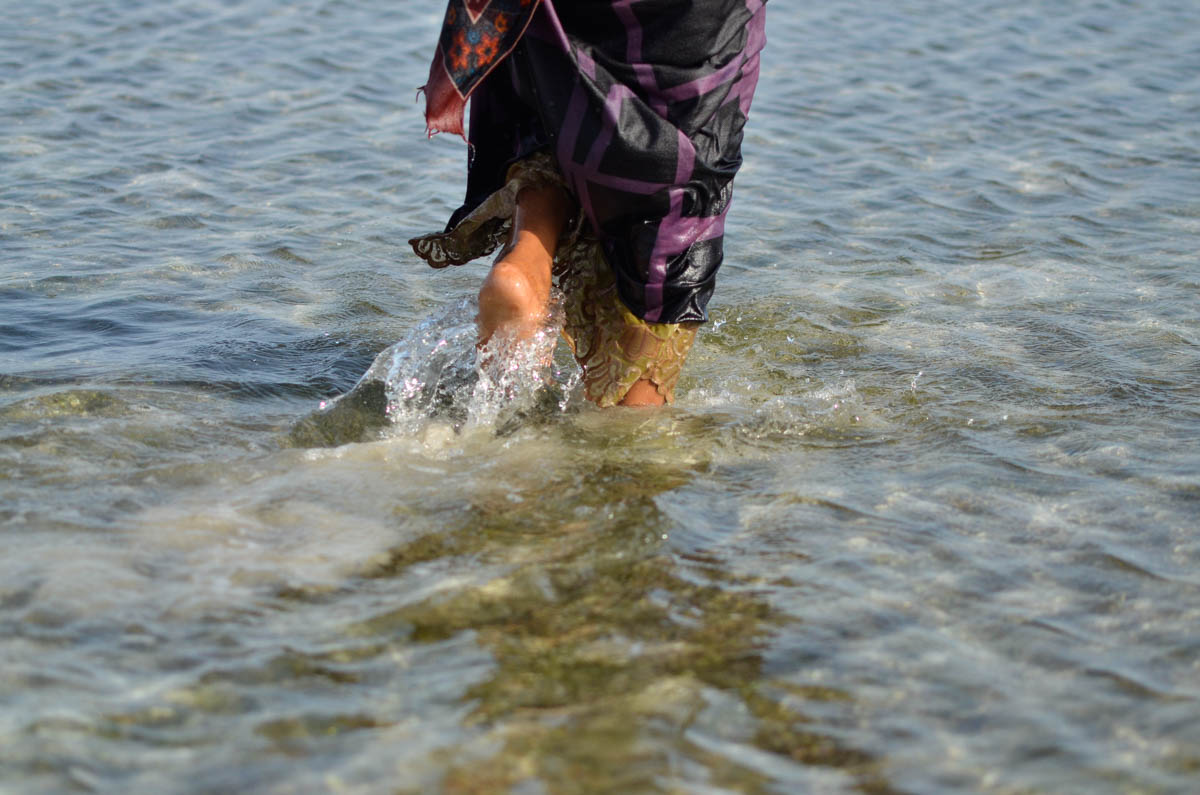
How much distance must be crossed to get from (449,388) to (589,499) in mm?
792

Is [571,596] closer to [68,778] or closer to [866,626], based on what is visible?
[866,626]

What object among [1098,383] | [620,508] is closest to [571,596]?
[620,508]

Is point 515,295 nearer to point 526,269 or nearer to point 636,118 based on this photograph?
point 526,269

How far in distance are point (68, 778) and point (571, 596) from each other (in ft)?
3.52

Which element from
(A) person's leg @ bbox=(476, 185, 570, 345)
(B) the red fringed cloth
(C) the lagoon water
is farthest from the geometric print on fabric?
(C) the lagoon water

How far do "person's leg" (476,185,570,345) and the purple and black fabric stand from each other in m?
0.11

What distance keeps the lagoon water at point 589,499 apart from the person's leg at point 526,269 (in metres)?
0.39

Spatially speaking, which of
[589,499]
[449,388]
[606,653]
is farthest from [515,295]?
[606,653]

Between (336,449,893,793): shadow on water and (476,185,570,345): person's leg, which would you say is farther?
(476,185,570,345): person's leg

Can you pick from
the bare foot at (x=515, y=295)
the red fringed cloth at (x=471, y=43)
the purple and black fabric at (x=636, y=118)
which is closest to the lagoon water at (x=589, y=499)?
the bare foot at (x=515, y=295)

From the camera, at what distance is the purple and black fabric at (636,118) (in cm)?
313

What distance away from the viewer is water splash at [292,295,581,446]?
3566mm

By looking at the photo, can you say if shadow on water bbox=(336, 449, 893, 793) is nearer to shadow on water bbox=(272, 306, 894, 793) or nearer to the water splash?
shadow on water bbox=(272, 306, 894, 793)

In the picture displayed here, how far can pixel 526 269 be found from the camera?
3176 millimetres
